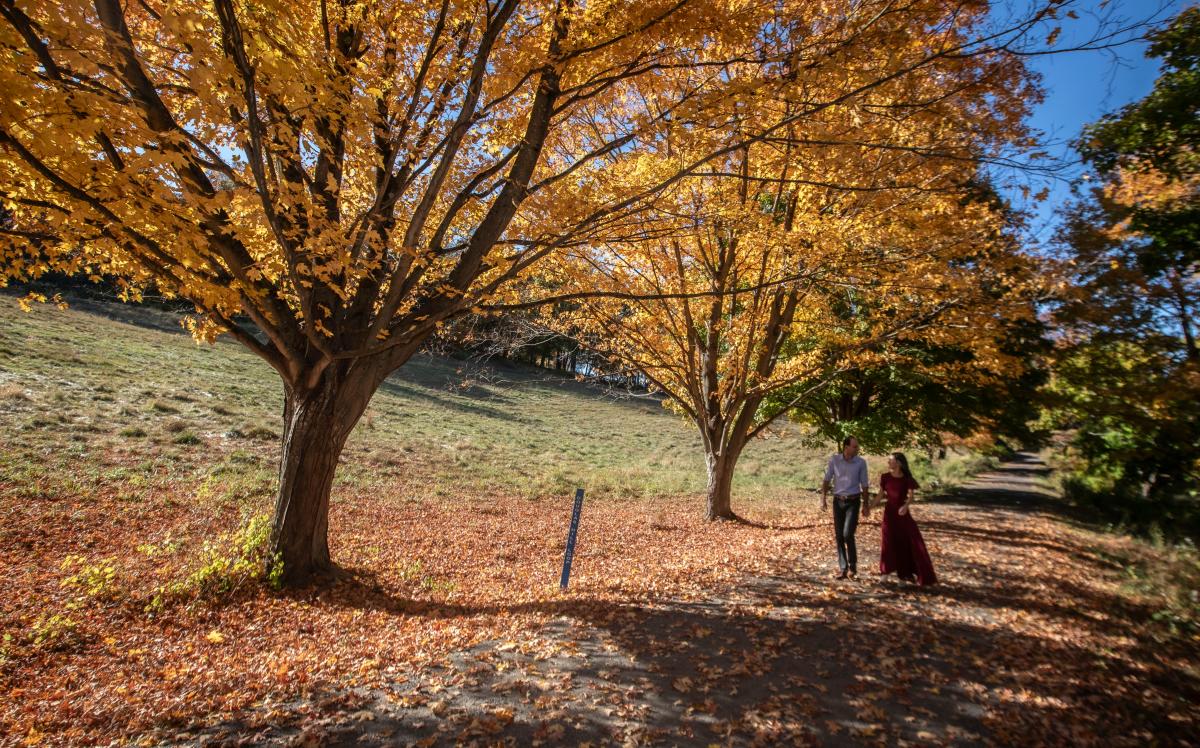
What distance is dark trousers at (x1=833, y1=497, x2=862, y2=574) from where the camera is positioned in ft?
21.7

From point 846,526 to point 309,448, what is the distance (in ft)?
21.2

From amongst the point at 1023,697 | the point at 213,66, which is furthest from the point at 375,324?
the point at 1023,697

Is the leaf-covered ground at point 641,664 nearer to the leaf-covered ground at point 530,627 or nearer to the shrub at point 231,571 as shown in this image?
the leaf-covered ground at point 530,627

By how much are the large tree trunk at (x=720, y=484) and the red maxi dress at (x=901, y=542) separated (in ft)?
17.5

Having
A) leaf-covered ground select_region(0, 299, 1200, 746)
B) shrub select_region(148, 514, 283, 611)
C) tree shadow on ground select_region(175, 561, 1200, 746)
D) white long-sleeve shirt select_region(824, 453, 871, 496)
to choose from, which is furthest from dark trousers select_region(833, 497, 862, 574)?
shrub select_region(148, 514, 283, 611)

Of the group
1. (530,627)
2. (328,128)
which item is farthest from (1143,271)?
(328,128)

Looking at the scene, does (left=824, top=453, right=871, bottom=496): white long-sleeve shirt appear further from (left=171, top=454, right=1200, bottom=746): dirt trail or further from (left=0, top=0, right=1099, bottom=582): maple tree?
(left=0, top=0, right=1099, bottom=582): maple tree

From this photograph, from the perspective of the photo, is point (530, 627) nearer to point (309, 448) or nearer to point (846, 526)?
point (309, 448)

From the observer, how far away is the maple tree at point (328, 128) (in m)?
3.78

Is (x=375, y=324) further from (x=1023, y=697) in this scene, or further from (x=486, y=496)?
(x=486, y=496)

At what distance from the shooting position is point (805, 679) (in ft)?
13.6

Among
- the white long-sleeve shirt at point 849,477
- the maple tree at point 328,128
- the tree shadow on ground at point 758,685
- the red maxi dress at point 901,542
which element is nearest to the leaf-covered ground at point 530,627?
the tree shadow on ground at point 758,685

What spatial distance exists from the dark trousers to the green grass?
5.75 m

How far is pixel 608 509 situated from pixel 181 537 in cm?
920
